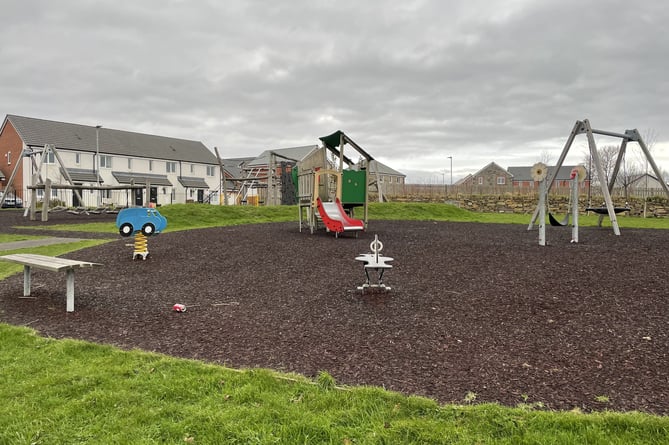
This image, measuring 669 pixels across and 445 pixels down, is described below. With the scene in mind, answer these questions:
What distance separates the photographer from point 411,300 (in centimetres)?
616

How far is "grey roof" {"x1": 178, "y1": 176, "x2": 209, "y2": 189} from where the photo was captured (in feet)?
194

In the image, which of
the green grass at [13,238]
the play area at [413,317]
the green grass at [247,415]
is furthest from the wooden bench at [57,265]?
the green grass at [13,238]

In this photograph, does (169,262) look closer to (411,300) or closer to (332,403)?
(411,300)

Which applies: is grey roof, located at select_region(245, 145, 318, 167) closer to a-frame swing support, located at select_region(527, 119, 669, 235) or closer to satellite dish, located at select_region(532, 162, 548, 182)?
a-frame swing support, located at select_region(527, 119, 669, 235)

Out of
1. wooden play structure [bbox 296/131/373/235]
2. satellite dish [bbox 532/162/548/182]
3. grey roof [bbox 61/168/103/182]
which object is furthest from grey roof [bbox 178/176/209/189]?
satellite dish [bbox 532/162/548/182]

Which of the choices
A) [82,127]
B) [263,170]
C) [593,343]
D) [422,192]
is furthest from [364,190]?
[82,127]

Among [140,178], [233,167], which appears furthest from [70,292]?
[233,167]

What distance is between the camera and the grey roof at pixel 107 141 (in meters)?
48.0

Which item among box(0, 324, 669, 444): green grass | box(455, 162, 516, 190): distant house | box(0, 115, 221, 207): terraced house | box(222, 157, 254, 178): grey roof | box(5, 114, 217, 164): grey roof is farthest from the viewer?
box(455, 162, 516, 190): distant house

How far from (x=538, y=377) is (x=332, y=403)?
5.86ft

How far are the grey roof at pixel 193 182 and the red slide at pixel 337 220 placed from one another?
160 feet

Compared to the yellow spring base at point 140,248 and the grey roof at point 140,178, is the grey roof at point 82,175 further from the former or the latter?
the yellow spring base at point 140,248

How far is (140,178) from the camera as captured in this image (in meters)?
54.5

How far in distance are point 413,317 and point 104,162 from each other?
5446 cm
